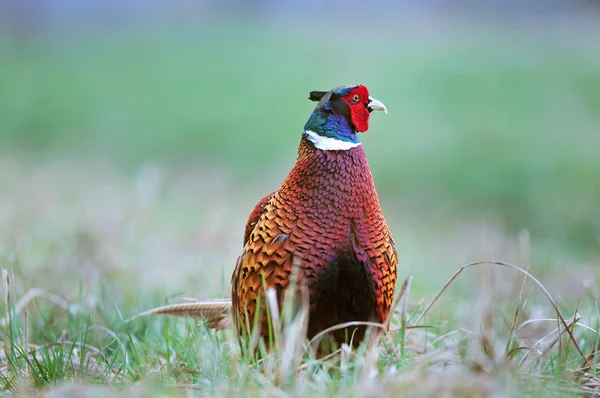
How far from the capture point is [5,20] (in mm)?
17672

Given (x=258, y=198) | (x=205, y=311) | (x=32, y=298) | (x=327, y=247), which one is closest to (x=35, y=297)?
(x=32, y=298)

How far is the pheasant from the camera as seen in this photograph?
3.21m

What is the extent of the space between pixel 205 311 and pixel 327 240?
873 mm

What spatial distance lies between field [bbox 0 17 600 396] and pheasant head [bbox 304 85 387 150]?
0.79 metres

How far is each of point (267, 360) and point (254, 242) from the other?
57 cm

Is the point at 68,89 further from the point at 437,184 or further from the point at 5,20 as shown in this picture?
the point at 437,184

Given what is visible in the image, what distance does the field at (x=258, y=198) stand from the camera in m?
3.02

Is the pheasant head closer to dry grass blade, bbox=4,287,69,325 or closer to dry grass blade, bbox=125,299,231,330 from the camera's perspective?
dry grass blade, bbox=125,299,231,330

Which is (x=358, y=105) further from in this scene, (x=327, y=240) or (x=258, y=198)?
(x=258, y=198)

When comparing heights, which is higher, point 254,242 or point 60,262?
point 254,242

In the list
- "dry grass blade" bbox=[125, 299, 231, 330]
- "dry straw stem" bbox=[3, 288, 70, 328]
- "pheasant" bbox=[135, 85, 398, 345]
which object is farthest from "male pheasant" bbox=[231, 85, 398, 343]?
"dry straw stem" bbox=[3, 288, 70, 328]

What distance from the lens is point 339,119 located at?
3.42m

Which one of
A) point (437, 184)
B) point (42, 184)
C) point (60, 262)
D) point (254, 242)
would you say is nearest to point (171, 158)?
point (42, 184)

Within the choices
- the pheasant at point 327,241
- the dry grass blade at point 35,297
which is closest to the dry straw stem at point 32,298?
the dry grass blade at point 35,297
